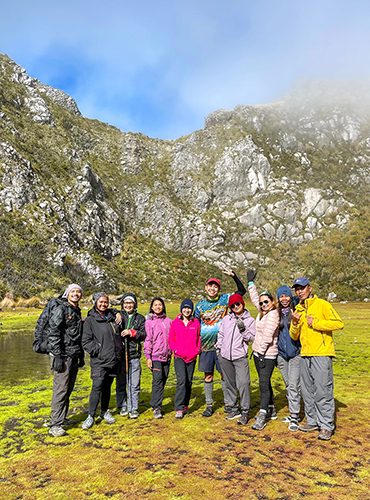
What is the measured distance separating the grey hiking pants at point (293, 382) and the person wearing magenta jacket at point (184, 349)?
2.48 meters

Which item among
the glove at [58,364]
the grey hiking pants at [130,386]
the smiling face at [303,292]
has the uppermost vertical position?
the smiling face at [303,292]

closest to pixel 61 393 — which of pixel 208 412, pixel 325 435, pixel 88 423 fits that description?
pixel 88 423

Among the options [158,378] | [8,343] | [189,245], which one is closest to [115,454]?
[158,378]

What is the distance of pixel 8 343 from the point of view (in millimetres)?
25938

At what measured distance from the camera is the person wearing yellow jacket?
873 centimetres

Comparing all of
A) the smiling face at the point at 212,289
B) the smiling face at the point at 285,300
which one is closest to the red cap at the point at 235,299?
the smiling face at the point at 212,289

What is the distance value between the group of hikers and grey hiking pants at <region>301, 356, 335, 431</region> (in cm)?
2

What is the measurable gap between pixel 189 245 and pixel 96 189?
1162 inches

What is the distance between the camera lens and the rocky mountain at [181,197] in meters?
77.1

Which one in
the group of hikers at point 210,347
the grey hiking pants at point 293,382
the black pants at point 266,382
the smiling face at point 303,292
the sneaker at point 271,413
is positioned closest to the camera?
the group of hikers at point 210,347

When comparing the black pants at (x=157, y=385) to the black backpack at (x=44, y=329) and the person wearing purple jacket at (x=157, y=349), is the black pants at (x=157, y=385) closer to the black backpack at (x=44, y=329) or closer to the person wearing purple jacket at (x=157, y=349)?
the person wearing purple jacket at (x=157, y=349)

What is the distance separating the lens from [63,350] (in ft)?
31.0

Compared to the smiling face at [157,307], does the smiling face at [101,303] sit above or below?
above

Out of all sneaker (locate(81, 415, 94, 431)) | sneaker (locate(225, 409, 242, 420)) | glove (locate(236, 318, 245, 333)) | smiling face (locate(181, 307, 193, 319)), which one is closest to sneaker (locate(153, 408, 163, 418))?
sneaker (locate(81, 415, 94, 431))
